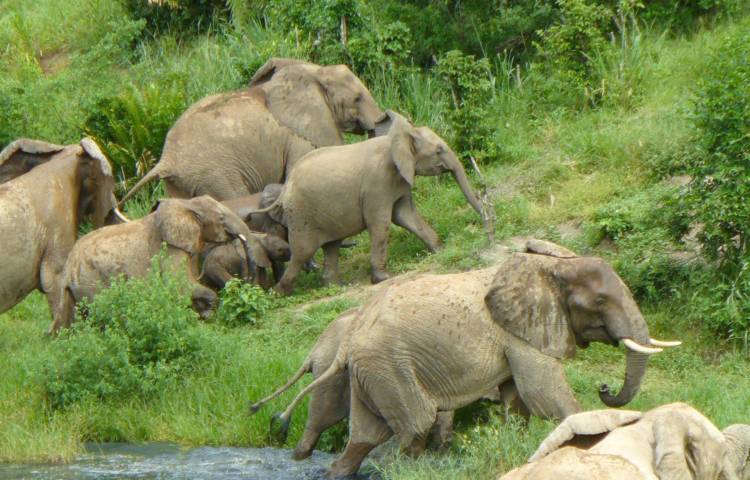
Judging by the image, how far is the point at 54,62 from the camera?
20328 mm

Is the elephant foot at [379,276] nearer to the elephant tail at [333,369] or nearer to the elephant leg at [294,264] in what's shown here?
the elephant leg at [294,264]

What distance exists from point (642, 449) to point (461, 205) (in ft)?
22.1

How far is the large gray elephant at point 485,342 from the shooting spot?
8.98m

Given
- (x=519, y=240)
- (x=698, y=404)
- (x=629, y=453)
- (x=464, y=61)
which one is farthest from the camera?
(x=464, y=61)

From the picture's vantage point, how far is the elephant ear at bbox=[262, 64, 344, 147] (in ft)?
46.9

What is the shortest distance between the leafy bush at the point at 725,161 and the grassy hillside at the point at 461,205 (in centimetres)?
23

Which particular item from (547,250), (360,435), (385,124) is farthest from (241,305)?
(547,250)

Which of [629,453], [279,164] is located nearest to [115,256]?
[279,164]

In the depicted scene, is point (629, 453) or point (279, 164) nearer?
point (629, 453)

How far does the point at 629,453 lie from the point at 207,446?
394 cm

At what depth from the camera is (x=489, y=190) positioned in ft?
45.7

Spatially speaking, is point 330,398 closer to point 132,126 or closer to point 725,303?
point 725,303

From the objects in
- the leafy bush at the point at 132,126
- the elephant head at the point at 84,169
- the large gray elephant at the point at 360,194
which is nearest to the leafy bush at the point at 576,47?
the large gray elephant at the point at 360,194

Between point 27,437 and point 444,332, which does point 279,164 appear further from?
point 444,332
